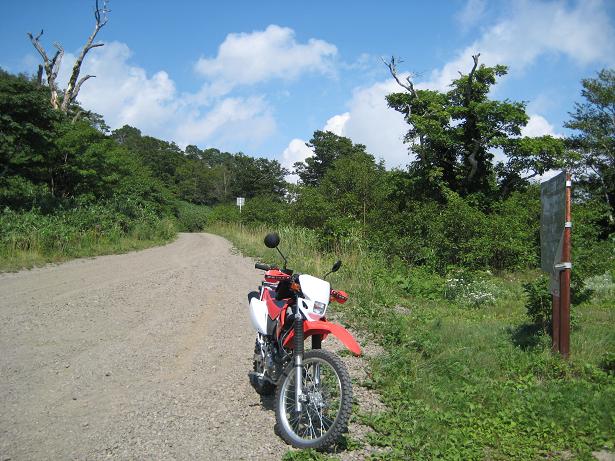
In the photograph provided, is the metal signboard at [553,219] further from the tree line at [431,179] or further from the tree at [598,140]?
the tree at [598,140]

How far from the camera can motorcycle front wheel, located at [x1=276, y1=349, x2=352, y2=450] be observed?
3492mm

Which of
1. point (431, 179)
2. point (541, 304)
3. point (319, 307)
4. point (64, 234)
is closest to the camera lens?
A: point (319, 307)

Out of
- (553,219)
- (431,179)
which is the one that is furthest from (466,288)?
(431,179)

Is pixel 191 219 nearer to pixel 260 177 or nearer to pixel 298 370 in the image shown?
pixel 260 177

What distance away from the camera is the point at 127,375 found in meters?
5.29

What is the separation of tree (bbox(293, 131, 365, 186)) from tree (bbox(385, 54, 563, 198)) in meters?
40.3

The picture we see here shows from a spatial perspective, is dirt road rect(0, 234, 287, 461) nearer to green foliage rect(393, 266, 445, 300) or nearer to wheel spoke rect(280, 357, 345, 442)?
wheel spoke rect(280, 357, 345, 442)

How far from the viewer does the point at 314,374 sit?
12.5 feet

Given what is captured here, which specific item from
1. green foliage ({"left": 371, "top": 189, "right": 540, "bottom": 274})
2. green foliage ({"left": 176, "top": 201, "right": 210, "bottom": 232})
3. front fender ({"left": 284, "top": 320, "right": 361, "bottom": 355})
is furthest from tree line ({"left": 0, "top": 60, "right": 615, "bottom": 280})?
green foliage ({"left": 176, "top": 201, "right": 210, "bottom": 232})

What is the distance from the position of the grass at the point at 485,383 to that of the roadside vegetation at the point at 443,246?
0.06 ft

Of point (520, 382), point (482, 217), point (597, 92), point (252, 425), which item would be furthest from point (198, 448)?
point (597, 92)

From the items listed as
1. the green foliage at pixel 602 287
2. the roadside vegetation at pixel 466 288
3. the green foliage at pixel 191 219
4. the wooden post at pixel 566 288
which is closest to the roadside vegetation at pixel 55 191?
the roadside vegetation at pixel 466 288

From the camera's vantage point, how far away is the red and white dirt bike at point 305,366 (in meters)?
3.60

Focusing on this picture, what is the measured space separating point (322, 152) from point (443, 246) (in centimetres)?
5176
